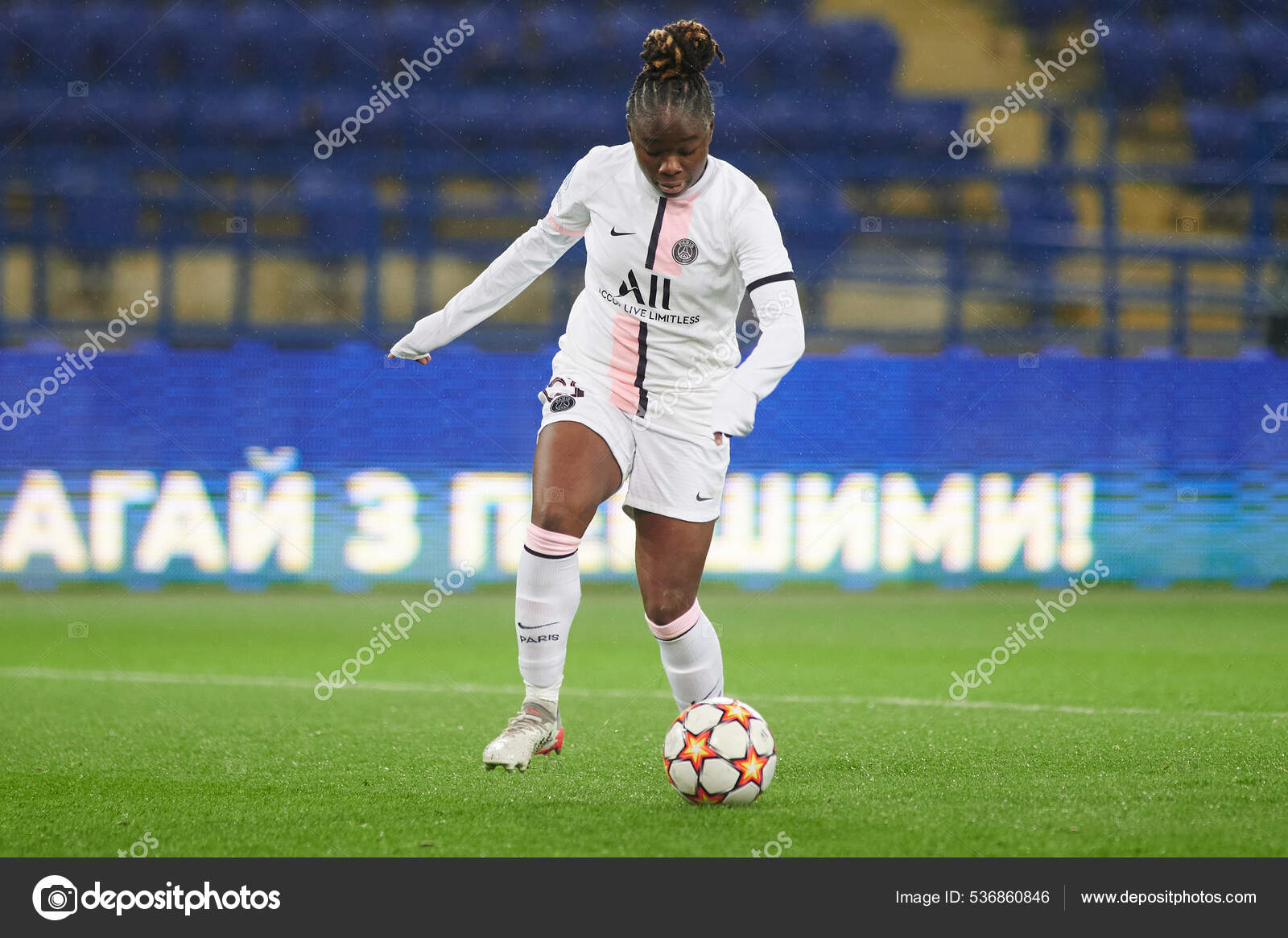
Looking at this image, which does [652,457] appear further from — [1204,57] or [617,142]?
[1204,57]

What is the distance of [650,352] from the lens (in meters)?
3.45

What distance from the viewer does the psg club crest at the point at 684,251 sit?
3.31m

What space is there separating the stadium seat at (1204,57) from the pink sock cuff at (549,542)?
39.6 feet

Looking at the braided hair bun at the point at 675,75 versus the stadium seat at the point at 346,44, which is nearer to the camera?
the braided hair bun at the point at 675,75

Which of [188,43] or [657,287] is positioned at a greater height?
[188,43]

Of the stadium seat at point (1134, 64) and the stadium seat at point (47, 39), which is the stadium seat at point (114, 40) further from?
the stadium seat at point (1134, 64)

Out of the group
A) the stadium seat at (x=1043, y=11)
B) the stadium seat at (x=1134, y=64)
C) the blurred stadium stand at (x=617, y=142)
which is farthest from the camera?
the stadium seat at (x=1043, y=11)

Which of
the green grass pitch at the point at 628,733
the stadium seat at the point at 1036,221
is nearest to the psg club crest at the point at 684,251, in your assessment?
the green grass pitch at the point at 628,733

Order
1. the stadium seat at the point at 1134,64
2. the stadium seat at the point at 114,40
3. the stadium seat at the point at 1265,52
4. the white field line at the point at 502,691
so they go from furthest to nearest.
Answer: the stadium seat at the point at 1134,64 → the stadium seat at the point at 114,40 → the stadium seat at the point at 1265,52 → the white field line at the point at 502,691

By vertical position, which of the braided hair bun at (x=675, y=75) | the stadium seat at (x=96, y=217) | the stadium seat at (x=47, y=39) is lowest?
the braided hair bun at (x=675, y=75)

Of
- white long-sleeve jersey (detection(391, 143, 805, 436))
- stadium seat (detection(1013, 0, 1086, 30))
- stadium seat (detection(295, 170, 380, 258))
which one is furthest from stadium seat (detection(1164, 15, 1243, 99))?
white long-sleeve jersey (detection(391, 143, 805, 436))

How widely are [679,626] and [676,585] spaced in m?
0.12

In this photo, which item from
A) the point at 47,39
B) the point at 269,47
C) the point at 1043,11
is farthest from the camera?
the point at 1043,11

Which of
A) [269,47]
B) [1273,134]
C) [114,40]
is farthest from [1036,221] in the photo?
[114,40]
